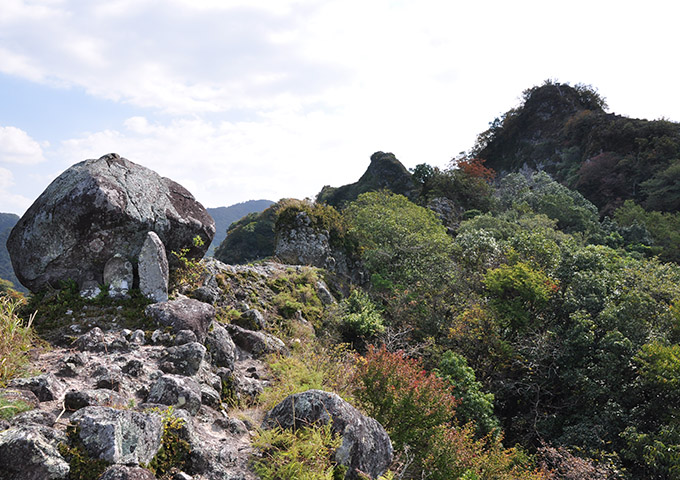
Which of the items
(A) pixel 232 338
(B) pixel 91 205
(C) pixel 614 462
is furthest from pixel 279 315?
(C) pixel 614 462

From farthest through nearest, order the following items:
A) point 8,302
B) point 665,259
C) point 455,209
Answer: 1. point 455,209
2. point 665,259
3. point 8,302

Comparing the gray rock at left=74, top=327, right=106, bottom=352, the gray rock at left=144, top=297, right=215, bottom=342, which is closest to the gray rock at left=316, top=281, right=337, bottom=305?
the gray rock at left=144, top=297, right=215, bottom=342

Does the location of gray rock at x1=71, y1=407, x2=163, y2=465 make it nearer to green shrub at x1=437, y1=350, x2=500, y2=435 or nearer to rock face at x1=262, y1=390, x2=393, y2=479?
rock face at x1=262, y1=390, x2=393, y2=479

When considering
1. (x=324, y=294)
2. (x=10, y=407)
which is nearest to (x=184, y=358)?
(x=10, y=407)

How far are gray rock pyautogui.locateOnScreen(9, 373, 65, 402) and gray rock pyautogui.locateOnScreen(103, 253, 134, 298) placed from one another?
2775 millimetres

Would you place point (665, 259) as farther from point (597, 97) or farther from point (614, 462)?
point (597, 97)

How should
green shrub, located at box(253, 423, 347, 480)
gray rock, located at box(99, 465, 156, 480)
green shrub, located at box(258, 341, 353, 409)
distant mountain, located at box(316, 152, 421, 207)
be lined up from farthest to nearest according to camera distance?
distant mountain, located at box(316, 152, 421, 207), green shrub, located at box(258, 341, 353, 409), green shrub, located at box(253, 423, 347, 480), gray rock, located at box(99, 465, 156, 480)

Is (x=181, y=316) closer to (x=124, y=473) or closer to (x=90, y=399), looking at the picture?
(x=90, y=399)

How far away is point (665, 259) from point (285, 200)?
23.3 metres

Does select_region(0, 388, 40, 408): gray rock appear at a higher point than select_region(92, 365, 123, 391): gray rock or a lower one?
higher

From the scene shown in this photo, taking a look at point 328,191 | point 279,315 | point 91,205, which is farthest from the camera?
point 328,191

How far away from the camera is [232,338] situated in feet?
24.6

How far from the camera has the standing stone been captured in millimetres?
6797

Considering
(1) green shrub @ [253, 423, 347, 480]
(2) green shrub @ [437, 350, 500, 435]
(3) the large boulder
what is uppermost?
(3) the large boulder
